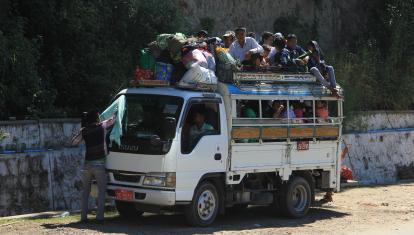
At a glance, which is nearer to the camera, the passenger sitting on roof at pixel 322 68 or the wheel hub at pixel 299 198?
the wheel hub at pixel 299 198

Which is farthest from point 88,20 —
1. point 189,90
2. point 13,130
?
point 189,90

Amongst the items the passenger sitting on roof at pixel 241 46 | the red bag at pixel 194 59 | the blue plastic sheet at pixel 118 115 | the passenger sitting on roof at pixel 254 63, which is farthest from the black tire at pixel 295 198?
the blue plastic sheet at pixel 118 115

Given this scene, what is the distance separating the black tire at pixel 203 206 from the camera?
11680 mm

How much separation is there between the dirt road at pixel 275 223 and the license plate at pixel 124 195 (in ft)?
1.60

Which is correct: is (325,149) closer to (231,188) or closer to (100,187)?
(231,188)

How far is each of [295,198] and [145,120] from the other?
3.79 meters

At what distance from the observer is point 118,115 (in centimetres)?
1186

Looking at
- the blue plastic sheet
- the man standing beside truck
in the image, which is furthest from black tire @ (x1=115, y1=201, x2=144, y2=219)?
the blue plastic sheet

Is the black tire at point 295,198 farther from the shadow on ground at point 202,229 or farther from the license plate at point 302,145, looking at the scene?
the license plate at point 302,145

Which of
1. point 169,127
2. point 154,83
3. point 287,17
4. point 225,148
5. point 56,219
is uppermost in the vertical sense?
point 287,17

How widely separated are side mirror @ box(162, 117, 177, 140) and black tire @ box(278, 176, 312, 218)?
10.5 ft

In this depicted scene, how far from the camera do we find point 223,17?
23078 millimetres

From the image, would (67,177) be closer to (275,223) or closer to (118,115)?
(118,115)

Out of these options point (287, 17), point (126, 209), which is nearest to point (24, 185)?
point (126, 209)
